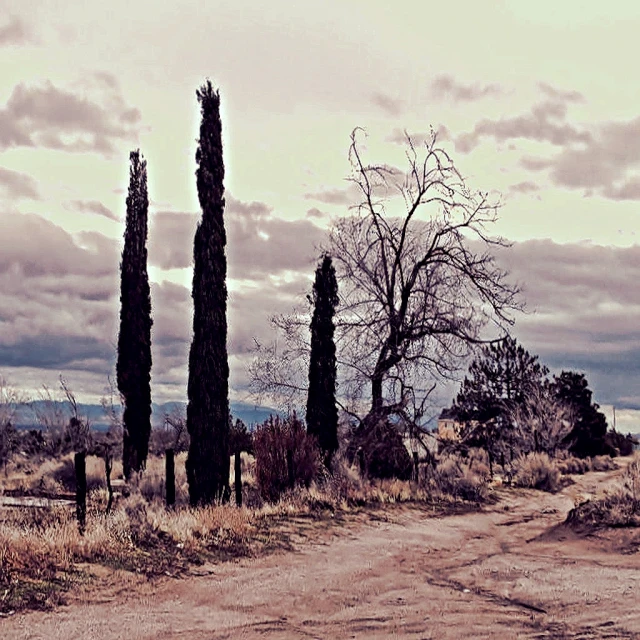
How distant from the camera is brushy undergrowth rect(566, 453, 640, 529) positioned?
16.0 meters

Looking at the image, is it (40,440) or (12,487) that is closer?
(12,487)

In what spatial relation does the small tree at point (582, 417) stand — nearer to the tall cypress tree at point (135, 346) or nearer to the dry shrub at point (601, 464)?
the dry shrub at point (601, 464)

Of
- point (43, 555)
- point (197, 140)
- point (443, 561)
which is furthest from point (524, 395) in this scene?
point (43, 555)

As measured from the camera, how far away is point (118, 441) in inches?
1372

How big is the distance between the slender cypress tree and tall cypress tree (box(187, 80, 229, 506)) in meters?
6.91

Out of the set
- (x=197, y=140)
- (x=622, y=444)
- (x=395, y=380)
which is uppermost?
(x=197, y=140)

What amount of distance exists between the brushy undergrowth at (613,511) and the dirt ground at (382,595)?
0.59 m

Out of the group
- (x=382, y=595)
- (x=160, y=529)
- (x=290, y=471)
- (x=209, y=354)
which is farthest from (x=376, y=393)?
(x=382, y=595)

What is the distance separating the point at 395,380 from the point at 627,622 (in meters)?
17.9

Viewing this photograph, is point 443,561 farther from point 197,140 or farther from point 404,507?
point 197,140

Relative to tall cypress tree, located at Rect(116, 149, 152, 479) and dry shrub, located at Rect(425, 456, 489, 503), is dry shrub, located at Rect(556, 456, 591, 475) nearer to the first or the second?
dry shrub, located at Rect(425, 456, 489, 503)

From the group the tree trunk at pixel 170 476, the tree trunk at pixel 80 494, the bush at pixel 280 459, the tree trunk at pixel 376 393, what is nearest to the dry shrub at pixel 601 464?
the tree trunk at pixel 376 393

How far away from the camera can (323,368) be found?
88.2 ft

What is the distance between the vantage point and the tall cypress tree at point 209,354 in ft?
64.4
